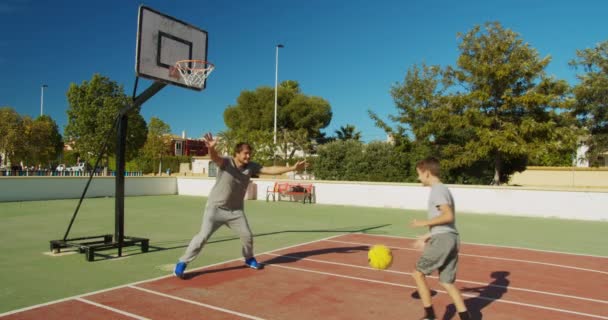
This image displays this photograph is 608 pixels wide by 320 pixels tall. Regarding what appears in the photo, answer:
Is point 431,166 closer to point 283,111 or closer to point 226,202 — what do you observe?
point 226,202

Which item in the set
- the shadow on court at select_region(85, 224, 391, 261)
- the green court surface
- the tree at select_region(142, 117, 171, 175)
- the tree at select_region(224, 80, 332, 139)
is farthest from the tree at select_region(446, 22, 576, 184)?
the tree at select_region(142, 117, 171, 175)

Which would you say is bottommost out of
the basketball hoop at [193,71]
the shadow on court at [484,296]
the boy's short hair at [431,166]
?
the shadow on court at [484,296]

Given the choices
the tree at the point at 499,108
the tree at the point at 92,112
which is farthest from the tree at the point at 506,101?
the tree at the point at 92,112

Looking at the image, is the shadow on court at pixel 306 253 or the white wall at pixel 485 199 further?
the white wall at pixel 485 199

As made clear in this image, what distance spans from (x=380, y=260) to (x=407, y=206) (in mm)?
14534

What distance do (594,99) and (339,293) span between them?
944 inches

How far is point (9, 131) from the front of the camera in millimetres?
39938

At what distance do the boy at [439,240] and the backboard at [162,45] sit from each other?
5.62 metres

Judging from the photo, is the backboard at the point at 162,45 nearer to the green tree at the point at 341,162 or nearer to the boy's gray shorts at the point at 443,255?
the boy's gray shorts at the point at 443,255

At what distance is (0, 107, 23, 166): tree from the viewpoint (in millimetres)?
40094

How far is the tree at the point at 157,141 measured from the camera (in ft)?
185

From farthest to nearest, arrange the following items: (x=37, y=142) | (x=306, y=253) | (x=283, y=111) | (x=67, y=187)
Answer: (x=283, y=111)
(x=37, y=142)
(x=67, y=187)
(x=306, y=253)

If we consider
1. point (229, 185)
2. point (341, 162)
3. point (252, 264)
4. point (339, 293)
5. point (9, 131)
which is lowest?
point (339, 293)

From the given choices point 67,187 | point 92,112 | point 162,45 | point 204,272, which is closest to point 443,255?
point 204,272
